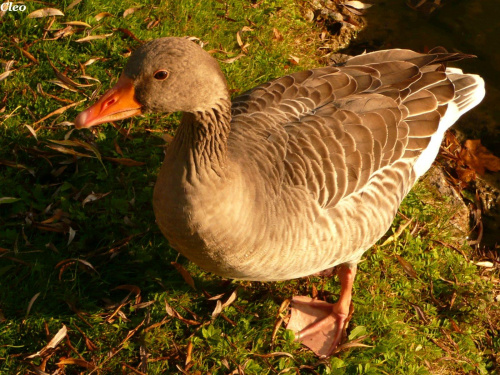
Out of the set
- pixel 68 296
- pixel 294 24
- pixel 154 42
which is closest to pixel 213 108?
pixel 154 42

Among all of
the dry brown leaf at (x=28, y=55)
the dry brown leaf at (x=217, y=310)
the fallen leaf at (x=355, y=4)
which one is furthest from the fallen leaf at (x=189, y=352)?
the fallen leaf at (x=355, y=4)

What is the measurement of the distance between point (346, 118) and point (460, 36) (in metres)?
3.24

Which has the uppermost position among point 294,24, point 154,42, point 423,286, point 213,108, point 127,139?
point 154,42

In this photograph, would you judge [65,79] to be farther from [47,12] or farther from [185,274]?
[185,274]

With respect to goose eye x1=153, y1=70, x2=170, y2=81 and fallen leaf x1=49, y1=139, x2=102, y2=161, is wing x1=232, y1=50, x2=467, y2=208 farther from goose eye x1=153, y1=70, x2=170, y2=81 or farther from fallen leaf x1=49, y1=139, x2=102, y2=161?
fallen leaf x1=49, y1=139, x2=102, y2=161

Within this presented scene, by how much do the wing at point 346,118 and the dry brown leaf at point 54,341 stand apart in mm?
1545

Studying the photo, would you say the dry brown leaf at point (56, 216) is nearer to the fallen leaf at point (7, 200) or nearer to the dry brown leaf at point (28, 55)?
the fallen leaf at point (7, 200)

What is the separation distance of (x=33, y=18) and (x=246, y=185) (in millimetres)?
2673

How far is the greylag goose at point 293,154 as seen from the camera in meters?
2.57

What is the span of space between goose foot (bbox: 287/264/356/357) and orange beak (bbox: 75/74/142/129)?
6.49 ft

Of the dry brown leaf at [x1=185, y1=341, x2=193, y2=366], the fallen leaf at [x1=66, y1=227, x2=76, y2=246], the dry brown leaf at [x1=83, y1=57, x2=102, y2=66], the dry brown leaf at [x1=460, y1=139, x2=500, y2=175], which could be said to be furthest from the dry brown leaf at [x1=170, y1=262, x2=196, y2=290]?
the dry brown leaf at [x1=460, y1=139, x2=500, y2=175]

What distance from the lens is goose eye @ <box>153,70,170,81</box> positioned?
97.4 inches

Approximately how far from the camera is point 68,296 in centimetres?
358

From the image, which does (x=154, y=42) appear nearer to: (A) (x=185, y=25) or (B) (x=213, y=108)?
(B) (x=213, y=108)
